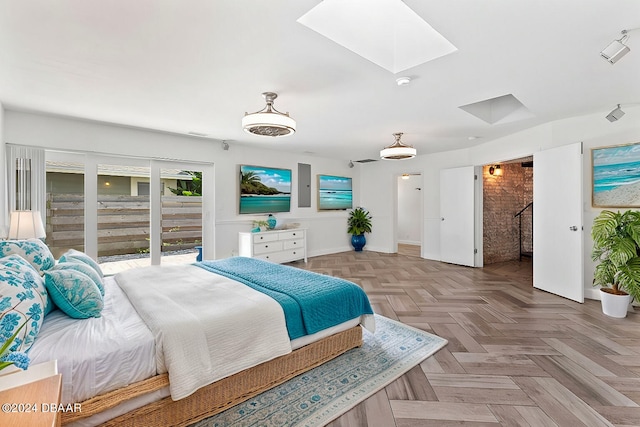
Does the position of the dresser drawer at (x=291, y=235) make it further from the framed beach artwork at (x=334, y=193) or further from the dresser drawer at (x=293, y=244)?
the framed beach artwork at (x=334, y=193)

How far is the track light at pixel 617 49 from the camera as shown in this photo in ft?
6.32

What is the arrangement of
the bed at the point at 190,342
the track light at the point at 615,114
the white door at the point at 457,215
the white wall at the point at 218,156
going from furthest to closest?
the white door at the point at 457,215 → the white wall at the point at 218,156 → the track light at the point at 615,114 → the bed at the point at 190,342

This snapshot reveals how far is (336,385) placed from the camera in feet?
6.57

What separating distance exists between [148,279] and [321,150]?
4212 millimetres

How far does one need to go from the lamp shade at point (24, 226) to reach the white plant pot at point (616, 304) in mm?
5822

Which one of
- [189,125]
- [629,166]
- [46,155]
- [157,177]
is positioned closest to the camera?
[629,166]

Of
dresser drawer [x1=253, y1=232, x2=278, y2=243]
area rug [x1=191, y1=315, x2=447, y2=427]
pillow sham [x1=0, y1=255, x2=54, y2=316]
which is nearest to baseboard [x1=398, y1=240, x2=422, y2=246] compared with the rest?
dresser drawer [x1=253, y1=232, x2=278, y2=243]

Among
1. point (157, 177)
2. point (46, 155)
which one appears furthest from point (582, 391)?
point (46, 155)

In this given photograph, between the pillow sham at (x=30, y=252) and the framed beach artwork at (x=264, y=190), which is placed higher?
the framed beach artwork at (x=264, y=190)

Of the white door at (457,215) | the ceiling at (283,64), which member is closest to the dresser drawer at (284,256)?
the ceiling at (283,64)

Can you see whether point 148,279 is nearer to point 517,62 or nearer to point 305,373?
point 305,373

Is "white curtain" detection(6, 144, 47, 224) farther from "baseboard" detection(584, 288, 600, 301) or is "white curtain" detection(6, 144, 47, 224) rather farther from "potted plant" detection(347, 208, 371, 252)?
"baseboard" detection(584, 288, 600, 301)

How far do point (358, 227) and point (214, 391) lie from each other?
5.91 m

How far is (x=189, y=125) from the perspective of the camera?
404cm
